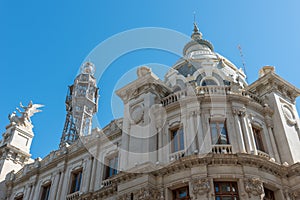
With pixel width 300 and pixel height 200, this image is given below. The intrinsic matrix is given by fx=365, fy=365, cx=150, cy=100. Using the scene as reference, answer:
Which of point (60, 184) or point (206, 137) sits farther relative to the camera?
point (60, 184)

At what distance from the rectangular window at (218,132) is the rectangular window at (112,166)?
781cm

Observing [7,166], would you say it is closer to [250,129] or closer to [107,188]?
[107,188]

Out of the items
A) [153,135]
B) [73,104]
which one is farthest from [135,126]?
[73,104]

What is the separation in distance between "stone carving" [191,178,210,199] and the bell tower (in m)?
48.6

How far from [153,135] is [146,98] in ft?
9.47

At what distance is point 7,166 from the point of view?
120ft

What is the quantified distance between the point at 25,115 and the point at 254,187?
→ 30.0 m

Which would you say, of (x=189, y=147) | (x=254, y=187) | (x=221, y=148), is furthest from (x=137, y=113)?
(x=254, y=187)

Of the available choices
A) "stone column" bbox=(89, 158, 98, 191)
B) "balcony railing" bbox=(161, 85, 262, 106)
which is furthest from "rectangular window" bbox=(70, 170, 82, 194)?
"balcony railing" bbox=(161, 85, 262, 106)

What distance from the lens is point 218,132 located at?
74.8 feet

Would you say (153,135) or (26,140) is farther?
(26,140)

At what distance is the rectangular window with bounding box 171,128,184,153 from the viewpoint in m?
23.0

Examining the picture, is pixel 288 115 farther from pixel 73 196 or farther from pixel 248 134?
pixel 73 196

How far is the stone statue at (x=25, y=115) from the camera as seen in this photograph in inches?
1598
